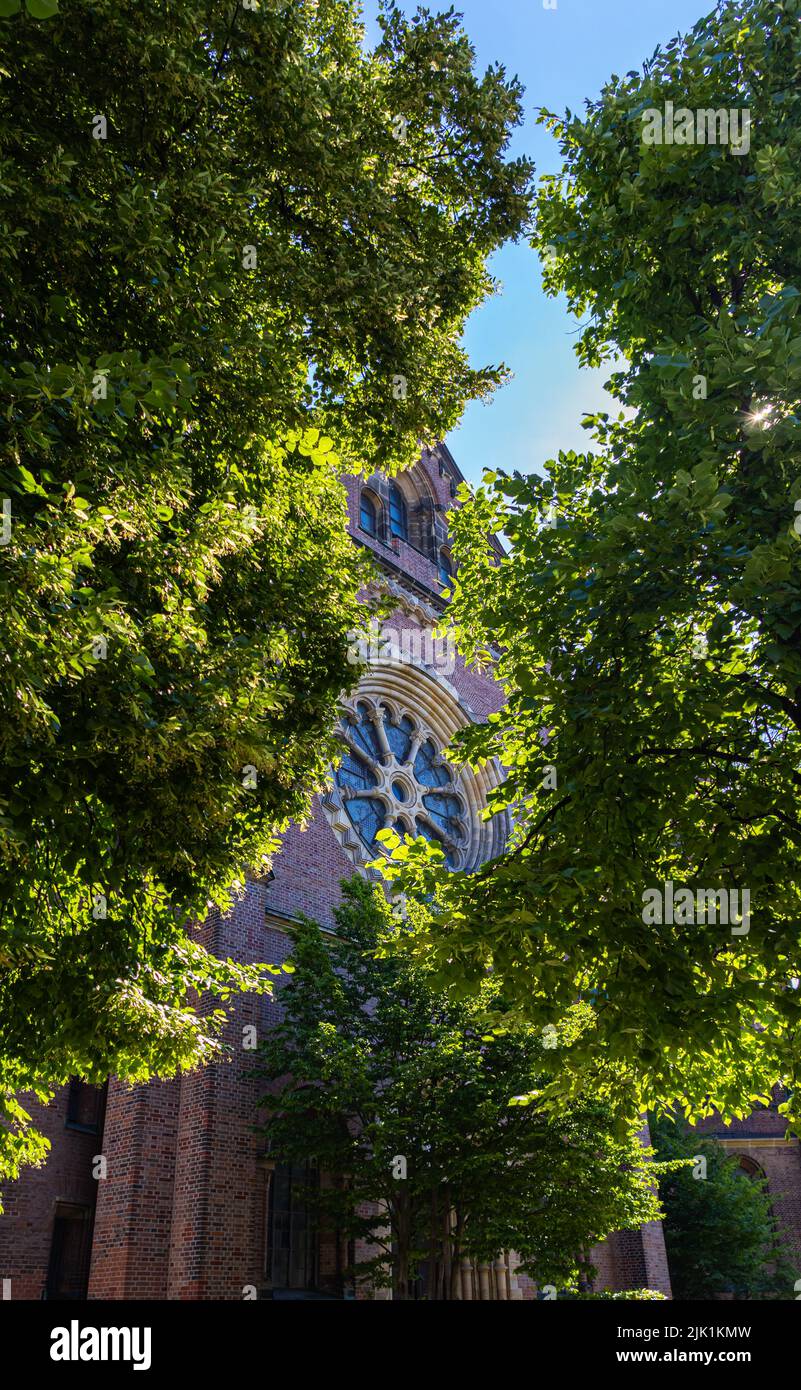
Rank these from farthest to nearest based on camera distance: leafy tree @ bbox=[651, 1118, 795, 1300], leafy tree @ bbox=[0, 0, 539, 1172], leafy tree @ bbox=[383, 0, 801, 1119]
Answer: leafy tree @ bbox=[651, 1118, 795, 1300], leafy tree @ bbox=[383, 0, 801, 1119], leafy tree @ bbox=[0, 0, 539, 1172]

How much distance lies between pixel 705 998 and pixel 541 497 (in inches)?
158

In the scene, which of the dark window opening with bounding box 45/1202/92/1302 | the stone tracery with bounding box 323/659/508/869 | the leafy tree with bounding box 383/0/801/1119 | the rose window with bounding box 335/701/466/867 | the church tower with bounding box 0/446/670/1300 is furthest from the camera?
the stone tracery with bounding box 323/659/508/869

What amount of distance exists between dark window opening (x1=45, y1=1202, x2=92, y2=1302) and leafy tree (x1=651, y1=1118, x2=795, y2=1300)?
14.9 metres

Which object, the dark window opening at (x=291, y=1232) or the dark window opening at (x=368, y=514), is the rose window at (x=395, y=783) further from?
the dark window opening at (x=291, y=1232)

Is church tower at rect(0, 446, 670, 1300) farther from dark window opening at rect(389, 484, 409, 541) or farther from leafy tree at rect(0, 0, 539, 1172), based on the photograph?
dark window opening at rect(389, 484, 409, 541)

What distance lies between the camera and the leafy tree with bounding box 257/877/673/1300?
428 inches

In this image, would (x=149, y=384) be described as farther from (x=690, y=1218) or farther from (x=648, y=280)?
(x=690, y=1218)

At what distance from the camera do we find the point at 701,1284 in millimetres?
22375

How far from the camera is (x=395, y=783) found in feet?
62.8

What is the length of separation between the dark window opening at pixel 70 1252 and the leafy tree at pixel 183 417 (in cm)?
502

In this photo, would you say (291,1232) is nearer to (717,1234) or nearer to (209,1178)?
(209,1178)

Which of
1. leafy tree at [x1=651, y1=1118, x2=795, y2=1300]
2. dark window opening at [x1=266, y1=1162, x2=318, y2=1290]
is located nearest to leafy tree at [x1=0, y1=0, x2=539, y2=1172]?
dark window opening at [x1=266, y1=1162, x2=318, y2=1290]

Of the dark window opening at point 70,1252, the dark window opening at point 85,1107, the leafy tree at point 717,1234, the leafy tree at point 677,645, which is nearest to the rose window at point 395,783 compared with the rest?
the dark window opening at point 85,1107
